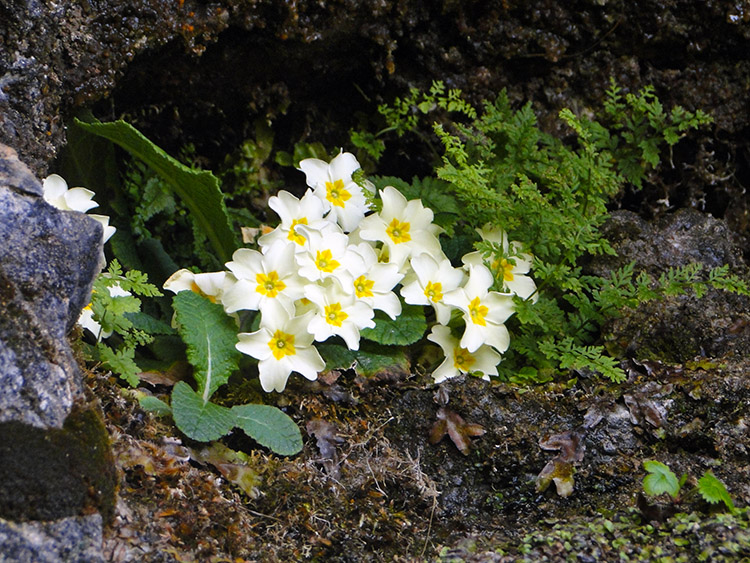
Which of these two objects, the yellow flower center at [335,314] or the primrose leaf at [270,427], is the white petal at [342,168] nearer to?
the yellow flower center at [335,314]

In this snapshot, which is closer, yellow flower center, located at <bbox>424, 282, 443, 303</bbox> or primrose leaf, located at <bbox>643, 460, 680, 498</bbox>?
primrose leaf, located at <bbox>643, 460, 680, 498</bbox>

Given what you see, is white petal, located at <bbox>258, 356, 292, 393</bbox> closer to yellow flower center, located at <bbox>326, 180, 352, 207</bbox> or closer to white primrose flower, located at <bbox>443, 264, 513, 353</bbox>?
white primrose flower, located at <bbox>443, 264, 513, 353</bbox>

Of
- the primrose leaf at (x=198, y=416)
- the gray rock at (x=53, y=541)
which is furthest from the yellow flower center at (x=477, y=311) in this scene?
the gray rock at (x=53, y=541)

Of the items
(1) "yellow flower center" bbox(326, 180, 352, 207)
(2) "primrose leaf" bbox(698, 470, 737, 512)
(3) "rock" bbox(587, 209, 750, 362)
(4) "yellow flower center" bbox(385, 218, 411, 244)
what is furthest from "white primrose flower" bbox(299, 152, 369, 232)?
(2) "primrose leaf" bbox(698, 470, 737, 512)

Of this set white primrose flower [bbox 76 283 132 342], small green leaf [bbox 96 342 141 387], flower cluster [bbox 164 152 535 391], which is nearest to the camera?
small green leaf [bbox 96 342 141 387]

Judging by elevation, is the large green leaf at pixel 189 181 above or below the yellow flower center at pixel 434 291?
above

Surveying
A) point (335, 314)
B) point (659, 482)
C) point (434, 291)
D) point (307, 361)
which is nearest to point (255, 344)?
point (307, 361)

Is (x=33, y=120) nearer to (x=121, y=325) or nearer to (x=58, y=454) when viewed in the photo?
(x=121, y=325)

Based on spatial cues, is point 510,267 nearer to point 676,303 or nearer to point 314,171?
point 676,303
